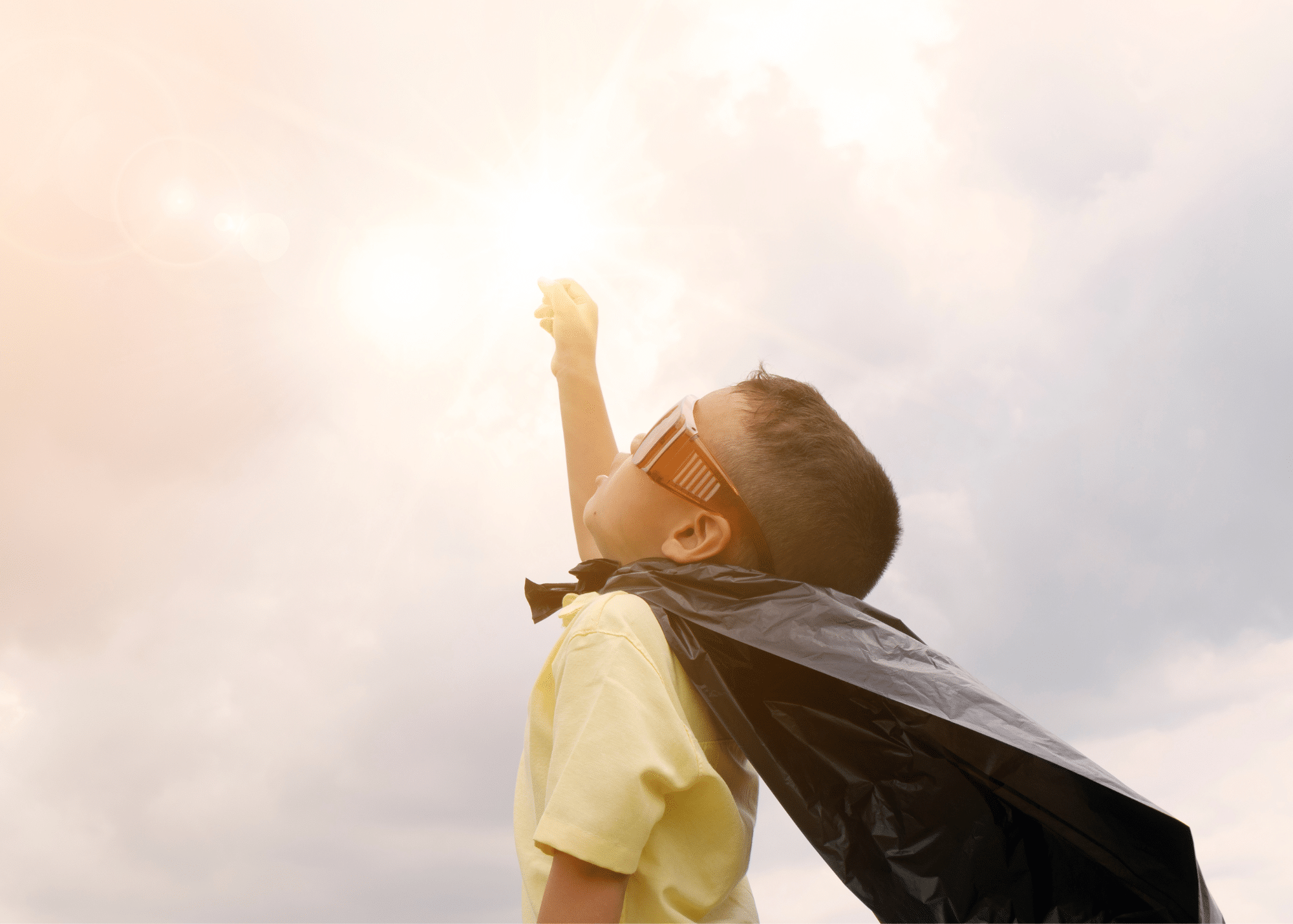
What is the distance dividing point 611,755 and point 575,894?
24 centimetres

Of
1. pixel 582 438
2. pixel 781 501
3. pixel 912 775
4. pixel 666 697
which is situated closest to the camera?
pixel 666 697

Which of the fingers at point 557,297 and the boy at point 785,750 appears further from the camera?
the fingers at point 557,297

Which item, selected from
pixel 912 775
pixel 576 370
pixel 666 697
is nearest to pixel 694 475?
pixel 666 697

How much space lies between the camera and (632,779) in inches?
57.4

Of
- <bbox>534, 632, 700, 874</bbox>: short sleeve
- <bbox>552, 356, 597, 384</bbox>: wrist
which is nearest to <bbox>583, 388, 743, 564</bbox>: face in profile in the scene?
<bbox>534, 632, 700, 874</bbox>: short sleeve

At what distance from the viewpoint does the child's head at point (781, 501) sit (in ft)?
7.52

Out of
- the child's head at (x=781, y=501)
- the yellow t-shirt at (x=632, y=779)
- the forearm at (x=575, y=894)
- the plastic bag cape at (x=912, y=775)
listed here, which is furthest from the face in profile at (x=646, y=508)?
the forearm at (x=575, y=894)

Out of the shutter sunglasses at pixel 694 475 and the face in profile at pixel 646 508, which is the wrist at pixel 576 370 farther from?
the shutter sunglasses at pixel 694 475

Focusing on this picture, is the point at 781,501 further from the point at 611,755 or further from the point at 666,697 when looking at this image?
the point at 611,755

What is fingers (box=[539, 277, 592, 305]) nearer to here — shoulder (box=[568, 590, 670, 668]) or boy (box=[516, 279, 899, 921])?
boy (box=[516, 279, 899, 921])

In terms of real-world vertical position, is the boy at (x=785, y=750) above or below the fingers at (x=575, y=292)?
below

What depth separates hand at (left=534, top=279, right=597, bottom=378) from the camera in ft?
10.9

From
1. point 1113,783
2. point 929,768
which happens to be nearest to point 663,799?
point 929,768

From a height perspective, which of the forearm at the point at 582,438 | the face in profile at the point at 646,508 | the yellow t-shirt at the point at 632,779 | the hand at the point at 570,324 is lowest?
the yellow t-shirt at the point at 632,779
